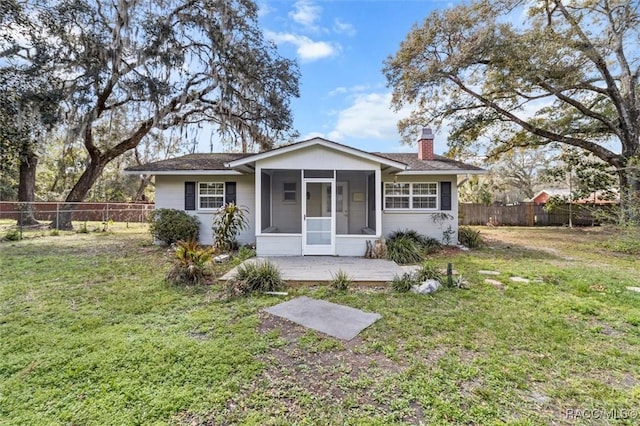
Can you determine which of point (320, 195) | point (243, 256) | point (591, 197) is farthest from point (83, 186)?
point (591, 197)

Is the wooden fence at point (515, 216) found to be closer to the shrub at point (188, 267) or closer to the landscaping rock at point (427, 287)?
the landscaping rock at point (427, 287)

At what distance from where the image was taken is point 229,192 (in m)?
10.1

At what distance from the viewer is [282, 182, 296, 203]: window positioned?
1051cm

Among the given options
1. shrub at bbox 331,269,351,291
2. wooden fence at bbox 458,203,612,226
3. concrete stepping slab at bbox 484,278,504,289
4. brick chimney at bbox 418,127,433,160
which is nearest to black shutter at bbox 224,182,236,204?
shrub at bbox 331,269,351,291

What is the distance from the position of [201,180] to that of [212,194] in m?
0.57

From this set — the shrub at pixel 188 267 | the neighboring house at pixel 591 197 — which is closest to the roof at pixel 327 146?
the shrub at pixel 188 267

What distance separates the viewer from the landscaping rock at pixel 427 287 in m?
5.15

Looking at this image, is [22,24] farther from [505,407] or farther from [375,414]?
[505,407]

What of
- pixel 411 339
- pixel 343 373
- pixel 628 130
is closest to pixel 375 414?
pixel 343 373

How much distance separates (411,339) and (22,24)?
14707mm

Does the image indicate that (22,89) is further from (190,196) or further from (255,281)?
(255,281)

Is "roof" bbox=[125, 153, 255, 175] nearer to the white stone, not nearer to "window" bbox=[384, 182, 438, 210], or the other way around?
the white stone

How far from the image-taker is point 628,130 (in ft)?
43.2

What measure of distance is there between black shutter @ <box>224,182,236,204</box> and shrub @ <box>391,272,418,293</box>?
255 inches
